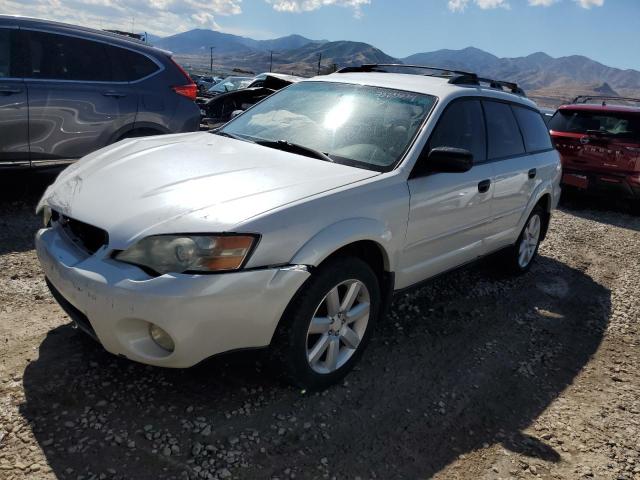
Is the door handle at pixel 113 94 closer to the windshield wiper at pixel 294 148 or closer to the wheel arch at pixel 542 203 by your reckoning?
the windshield wiper at pixel 294 148

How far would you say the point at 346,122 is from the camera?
3.43 meters

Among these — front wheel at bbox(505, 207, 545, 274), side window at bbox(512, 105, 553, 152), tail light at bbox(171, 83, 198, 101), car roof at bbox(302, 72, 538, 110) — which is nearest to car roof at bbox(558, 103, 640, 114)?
side window at bbox(512, 105, 553, 152)

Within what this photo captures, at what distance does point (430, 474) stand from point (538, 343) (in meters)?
1.86

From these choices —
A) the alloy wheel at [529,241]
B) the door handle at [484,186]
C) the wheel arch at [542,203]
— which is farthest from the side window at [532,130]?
the door handle at [484,186]

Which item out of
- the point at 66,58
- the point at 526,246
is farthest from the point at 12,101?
the point at 526,246

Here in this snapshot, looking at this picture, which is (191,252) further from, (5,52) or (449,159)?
(5,52)

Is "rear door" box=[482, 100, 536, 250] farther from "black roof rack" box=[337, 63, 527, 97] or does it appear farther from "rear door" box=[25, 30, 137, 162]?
"rear door" box=[25, 30, 137, 162]

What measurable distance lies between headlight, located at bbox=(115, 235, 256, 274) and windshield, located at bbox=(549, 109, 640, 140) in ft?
A: 26.2

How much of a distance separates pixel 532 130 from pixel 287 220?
11.1 feet

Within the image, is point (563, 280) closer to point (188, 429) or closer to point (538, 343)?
point (538, 343)

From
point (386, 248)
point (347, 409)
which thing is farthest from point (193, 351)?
point (386, 248)

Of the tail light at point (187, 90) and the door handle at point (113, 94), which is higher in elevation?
the tail light at point (187, 90)

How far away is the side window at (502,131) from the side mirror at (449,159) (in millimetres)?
1013

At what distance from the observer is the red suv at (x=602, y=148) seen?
27.0 feet
